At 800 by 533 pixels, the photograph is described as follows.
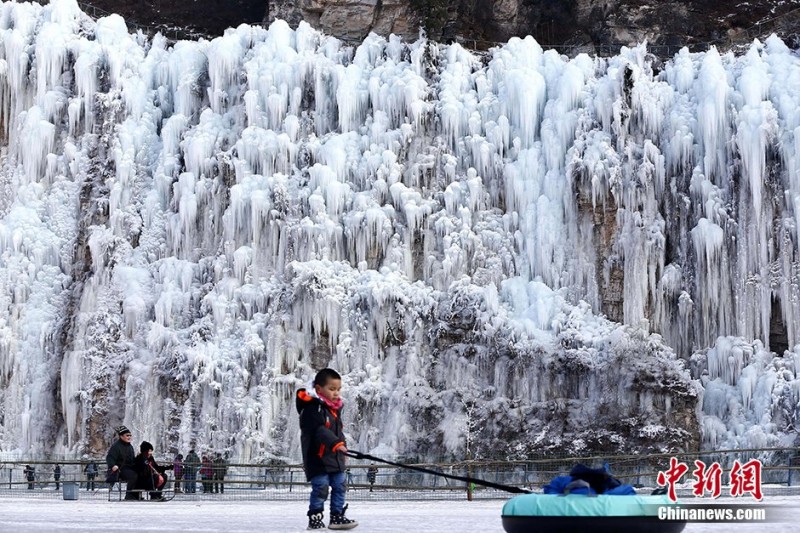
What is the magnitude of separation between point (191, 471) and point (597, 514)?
1926cm

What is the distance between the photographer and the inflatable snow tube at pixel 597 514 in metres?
7.82

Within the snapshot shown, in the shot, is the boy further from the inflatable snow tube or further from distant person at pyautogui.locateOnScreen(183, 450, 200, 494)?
distant person at pyautogui.locateOnScreen(183, 450, 200, 494)

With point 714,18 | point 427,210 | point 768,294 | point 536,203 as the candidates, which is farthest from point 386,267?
point 714,18

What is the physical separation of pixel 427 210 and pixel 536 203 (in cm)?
272

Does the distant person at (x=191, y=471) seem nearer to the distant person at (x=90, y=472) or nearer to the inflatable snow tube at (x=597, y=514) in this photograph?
the distant person at (x=90, y=472)

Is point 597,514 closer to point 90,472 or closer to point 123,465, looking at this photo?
point 123,465

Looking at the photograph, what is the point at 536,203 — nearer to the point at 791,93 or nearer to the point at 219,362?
the point at 791,93

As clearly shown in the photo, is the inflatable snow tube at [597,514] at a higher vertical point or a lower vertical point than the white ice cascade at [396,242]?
lower

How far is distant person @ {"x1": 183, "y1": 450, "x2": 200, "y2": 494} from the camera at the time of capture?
23.6 m

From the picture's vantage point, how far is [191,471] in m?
26.2

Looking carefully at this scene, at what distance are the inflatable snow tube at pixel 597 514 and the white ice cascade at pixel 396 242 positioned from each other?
2093cm

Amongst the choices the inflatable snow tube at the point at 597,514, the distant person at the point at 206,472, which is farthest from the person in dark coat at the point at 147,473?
the inflatable snow tube at the point at 597,514

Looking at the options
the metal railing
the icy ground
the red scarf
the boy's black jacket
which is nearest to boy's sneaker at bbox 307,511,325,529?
the icy ground

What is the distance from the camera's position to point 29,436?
3159cm
